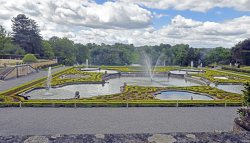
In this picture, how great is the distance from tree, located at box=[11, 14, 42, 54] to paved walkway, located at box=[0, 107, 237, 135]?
44.4 metres

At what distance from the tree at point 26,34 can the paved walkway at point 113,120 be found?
44407 mm

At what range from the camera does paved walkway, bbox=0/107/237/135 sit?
1079 centimetres

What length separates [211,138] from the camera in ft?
7.40

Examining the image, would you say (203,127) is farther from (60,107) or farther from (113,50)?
(113,50)

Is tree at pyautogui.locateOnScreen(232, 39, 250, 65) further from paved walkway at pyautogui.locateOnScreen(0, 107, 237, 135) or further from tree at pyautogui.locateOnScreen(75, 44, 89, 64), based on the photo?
tree at pyautogui.locateOnScreen(75, 44, 89, 64)

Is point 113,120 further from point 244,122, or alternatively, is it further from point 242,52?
point 242,52

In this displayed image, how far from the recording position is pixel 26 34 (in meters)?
56.9

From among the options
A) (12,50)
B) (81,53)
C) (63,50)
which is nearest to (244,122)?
(12,50)

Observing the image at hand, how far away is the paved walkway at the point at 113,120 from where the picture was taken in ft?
35.4

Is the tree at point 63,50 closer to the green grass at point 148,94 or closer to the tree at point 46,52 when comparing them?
the tree at point 46,52

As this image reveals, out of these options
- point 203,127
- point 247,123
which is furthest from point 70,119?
point 247,123

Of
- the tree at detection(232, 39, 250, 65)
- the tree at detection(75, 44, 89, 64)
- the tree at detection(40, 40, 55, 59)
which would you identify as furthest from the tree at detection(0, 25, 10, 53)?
the tree at detection(232, 39, 250, 65)

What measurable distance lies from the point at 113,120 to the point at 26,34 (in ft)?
167

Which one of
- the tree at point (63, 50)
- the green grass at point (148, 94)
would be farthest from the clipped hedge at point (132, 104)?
the tree at point (63, 50)
